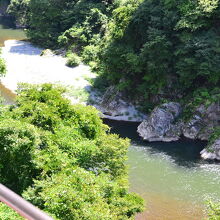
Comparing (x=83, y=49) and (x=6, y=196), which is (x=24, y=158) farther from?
(x=83, y=49)

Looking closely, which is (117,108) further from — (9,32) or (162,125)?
(9,32)

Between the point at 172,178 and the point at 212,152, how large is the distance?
3.93 metres

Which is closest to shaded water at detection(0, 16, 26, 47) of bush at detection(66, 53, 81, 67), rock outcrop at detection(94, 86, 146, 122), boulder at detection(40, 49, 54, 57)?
boulder at detection(40, 49, 54, 57)

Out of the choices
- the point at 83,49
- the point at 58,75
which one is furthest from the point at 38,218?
the point at 83,49

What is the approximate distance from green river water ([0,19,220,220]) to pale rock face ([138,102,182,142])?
685 millimetres

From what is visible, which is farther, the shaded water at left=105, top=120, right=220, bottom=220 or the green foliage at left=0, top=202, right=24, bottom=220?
the shaded water at left=105, top=120, right=220, bottom=220

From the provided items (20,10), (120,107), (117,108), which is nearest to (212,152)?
(120,107)

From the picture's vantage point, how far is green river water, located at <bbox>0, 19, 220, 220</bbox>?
763 inches

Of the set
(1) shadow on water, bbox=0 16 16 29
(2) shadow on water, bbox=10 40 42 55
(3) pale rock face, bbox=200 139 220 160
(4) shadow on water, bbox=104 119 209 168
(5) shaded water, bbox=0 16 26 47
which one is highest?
(1) shadow on water, bbox=0 16 16 29

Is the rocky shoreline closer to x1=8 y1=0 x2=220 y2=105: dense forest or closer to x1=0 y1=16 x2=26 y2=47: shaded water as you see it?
x1=8 y1=0 x2=220 y2=105: dense forest

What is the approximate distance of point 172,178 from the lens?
2233 centimetres

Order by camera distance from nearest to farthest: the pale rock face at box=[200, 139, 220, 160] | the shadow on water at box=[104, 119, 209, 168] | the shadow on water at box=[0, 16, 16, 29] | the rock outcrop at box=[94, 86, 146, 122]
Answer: the pale rock face at box=[200, 139, 220, 160] < the shadow on water at box=[104, 119, 209, 168] < the rock outcrop at box=[94, 86, 146, 122] < the shadow on water at box=[0, 16, 16, 29]

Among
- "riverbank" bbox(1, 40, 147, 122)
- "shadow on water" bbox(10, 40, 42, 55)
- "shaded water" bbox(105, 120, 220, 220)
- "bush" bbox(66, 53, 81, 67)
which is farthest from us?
"shadow on water" bbox(10, 40, 42, 55)

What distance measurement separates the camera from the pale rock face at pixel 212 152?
24014mm
